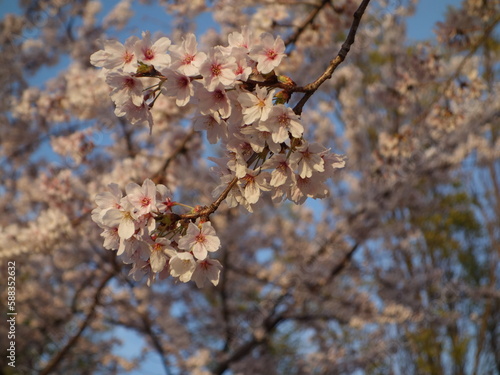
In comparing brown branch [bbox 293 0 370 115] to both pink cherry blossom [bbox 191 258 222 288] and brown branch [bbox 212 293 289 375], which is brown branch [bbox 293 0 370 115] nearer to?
pink cherry blossom [bbox 191 258 222 288]

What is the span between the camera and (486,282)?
350 inches

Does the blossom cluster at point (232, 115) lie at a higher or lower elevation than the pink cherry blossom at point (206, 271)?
higher

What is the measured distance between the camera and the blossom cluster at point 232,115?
1.03 meters

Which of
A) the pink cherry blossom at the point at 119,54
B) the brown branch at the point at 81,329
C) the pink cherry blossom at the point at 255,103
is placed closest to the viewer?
the pink cherry blossom at the point at 255,103

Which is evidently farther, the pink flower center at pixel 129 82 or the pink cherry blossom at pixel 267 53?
the pink flower center at pixel 129 82

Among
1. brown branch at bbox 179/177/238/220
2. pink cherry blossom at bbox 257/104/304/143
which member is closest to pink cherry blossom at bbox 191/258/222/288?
brown branch at bbox 179/177/238/220

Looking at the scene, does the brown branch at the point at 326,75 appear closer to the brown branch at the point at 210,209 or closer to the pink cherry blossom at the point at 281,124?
the pink cherry blossom at the point at 281,124

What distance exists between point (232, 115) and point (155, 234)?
0.35m

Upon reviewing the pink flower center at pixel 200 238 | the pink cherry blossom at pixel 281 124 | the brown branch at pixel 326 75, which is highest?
the brown branch at pixel 326 75

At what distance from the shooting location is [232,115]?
1089mm

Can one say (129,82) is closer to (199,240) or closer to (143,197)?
(143,197)

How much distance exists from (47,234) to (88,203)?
1.48ft

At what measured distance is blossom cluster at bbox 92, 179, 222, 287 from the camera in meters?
1.07

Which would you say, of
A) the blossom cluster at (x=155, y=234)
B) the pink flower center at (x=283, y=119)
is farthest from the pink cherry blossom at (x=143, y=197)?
the pink flower center at (x=283, y=119)
